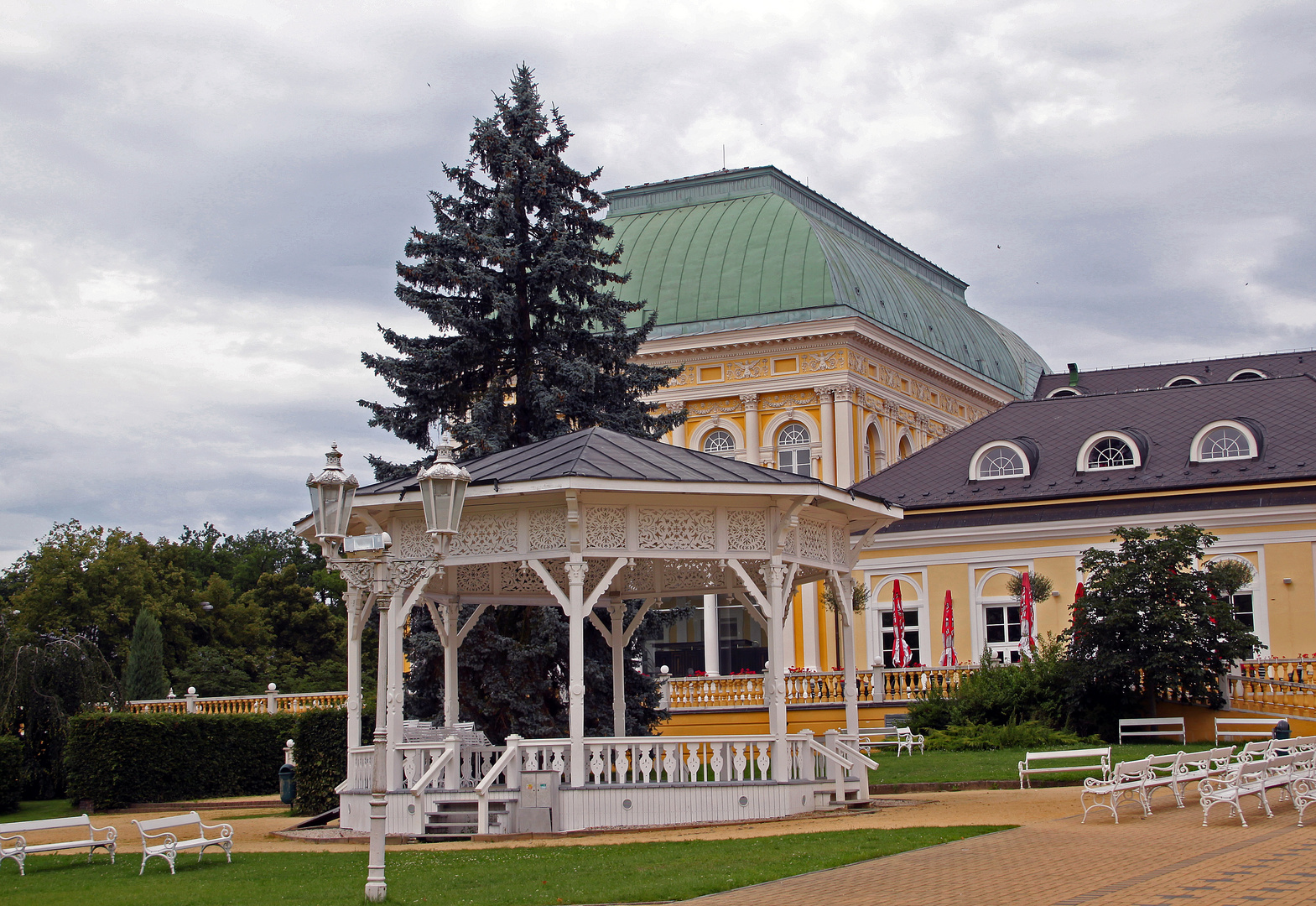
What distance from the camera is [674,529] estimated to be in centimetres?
1908

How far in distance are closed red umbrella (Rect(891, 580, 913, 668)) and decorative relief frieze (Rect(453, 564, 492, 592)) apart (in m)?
18.2

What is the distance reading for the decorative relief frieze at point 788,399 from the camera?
2124 inches

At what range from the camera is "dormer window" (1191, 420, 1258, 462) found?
38250mm

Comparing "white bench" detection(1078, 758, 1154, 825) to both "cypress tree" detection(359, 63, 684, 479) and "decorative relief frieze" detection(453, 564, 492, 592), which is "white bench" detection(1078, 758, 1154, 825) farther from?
"cypress tree" detection(359, 63, 684, 479)

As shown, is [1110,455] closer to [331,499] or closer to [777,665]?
[777,665]

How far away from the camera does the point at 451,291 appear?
29.4 meters

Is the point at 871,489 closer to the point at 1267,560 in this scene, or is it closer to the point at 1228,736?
the point at 1267,560

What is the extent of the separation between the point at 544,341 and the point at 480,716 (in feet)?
24.3

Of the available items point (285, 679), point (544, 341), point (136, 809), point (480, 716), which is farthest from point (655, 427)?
point (285, 679)

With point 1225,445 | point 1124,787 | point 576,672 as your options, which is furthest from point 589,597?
point 1225,445

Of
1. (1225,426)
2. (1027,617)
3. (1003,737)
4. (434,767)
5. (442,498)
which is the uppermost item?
(1225,426)

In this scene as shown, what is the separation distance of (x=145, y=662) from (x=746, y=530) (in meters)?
32.7

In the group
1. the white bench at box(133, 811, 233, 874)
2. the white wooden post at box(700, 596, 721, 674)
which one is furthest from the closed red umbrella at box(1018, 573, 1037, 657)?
the white bench at box(133, 811, 233, 874)

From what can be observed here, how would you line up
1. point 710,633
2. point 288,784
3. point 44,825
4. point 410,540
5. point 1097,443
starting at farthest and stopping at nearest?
1. point 710,633
2. point 1097,443
3. point 288,784
4. point 410,540
5. point 44,825
